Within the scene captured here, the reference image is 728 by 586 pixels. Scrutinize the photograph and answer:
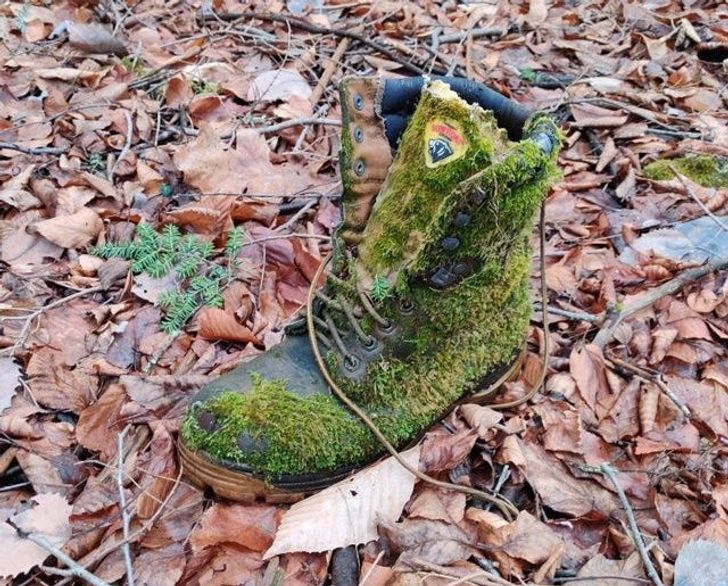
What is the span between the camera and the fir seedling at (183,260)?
221cm

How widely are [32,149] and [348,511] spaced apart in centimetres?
203

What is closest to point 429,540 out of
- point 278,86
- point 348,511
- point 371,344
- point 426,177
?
point 348,511

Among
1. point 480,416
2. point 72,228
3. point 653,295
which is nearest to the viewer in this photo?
point 480,416

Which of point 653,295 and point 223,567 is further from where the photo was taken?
point 653,295

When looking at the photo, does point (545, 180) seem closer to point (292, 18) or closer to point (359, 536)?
point (359, 536)

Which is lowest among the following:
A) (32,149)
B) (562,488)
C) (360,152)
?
(562,488)

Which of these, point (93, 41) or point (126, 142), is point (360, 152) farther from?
point (93, 41)

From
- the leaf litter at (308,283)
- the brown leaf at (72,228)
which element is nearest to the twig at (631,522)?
the leaf litter at (308,283)

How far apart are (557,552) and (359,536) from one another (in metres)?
0.43

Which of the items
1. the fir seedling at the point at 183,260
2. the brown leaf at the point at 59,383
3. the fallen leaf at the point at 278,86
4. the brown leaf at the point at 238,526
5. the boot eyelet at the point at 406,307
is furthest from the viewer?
the fallen leaf at the point at 278,86

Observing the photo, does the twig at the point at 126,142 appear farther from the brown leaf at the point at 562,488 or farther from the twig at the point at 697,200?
the twig at the point at 697,200

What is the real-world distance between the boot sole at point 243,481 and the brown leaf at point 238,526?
27 millimetres

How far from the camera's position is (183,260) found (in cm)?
230

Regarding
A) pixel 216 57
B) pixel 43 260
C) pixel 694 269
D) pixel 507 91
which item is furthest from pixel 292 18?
pixel 694 269
